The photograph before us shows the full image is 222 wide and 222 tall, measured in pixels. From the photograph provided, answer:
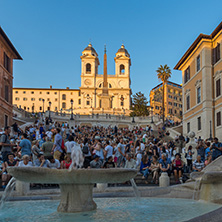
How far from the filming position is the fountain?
21.1 ft

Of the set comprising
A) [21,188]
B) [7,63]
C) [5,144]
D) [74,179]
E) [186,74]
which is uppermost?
[7,63]

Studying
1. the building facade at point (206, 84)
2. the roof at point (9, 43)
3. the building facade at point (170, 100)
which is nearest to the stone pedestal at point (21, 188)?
the building facade at point (206, 84)

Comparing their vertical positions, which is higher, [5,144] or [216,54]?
[216,54]

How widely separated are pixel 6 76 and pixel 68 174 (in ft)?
95.7

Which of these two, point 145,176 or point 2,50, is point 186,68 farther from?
point 145,176

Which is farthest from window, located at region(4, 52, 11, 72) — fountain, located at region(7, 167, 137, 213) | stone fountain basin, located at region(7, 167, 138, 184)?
stone fountain basin, located at region(7, 167, 138, 184)

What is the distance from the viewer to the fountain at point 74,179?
6430mm

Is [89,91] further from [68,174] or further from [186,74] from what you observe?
[68,174]

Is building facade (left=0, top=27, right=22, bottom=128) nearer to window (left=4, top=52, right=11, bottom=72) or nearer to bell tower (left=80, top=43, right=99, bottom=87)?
window (left=4, top=52, right=11, bottom=72)

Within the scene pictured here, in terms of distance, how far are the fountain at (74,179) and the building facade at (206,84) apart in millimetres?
21921

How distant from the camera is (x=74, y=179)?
261 inches

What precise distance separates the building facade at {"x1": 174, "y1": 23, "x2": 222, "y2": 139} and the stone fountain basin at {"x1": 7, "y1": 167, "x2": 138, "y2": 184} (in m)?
22.2

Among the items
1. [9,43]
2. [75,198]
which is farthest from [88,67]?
[75,198]

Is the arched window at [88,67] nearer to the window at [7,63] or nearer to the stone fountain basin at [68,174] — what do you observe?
the window at [7,63]
